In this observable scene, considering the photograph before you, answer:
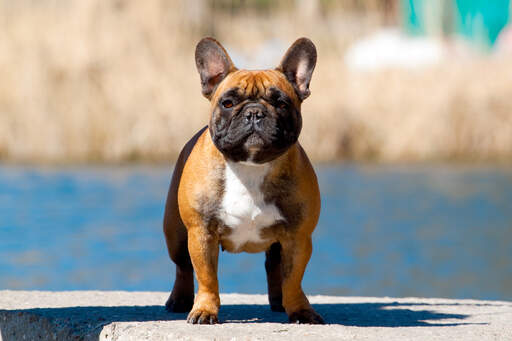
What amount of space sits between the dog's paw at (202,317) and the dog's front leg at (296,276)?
407mm

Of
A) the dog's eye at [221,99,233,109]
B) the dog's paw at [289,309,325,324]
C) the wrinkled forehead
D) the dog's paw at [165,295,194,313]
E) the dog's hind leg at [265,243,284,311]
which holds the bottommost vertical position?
the dog's paw at [289,309,325,324]

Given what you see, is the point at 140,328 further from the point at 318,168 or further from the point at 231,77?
the point at 318,168

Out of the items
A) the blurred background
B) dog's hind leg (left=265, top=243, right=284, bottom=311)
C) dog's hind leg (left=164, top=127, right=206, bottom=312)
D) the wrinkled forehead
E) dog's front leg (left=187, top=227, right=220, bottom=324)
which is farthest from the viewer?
the blurred background

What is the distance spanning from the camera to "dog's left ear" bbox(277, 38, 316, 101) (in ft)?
14.7

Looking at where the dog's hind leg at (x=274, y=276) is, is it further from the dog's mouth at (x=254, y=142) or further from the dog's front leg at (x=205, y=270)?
the dog's mouth at (x=254, y=142)

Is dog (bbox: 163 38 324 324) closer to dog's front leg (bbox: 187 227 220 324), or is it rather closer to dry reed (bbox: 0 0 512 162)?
dog's front leg (bbox: 187 227 220 324)

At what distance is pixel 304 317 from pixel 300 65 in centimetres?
133

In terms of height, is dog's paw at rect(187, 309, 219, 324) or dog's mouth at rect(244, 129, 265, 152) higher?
dog's mouth at rect(244, 129, 265, 152)

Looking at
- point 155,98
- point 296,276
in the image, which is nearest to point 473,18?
point 155,98

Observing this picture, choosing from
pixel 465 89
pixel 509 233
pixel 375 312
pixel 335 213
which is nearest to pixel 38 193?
pixel 335 213

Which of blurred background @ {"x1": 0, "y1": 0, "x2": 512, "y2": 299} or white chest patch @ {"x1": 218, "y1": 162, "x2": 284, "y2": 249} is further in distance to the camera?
blurred background @ {"x1": 0, "y1": 0, "x2": 512, "y2": 299}

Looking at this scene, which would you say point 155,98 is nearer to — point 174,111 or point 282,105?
point 174,111

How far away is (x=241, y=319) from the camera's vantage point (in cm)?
484

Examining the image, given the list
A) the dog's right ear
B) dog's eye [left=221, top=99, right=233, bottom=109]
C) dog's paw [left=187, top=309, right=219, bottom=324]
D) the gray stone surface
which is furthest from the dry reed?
dog's eye [left=221, top=99, right=233, bottom=109]
